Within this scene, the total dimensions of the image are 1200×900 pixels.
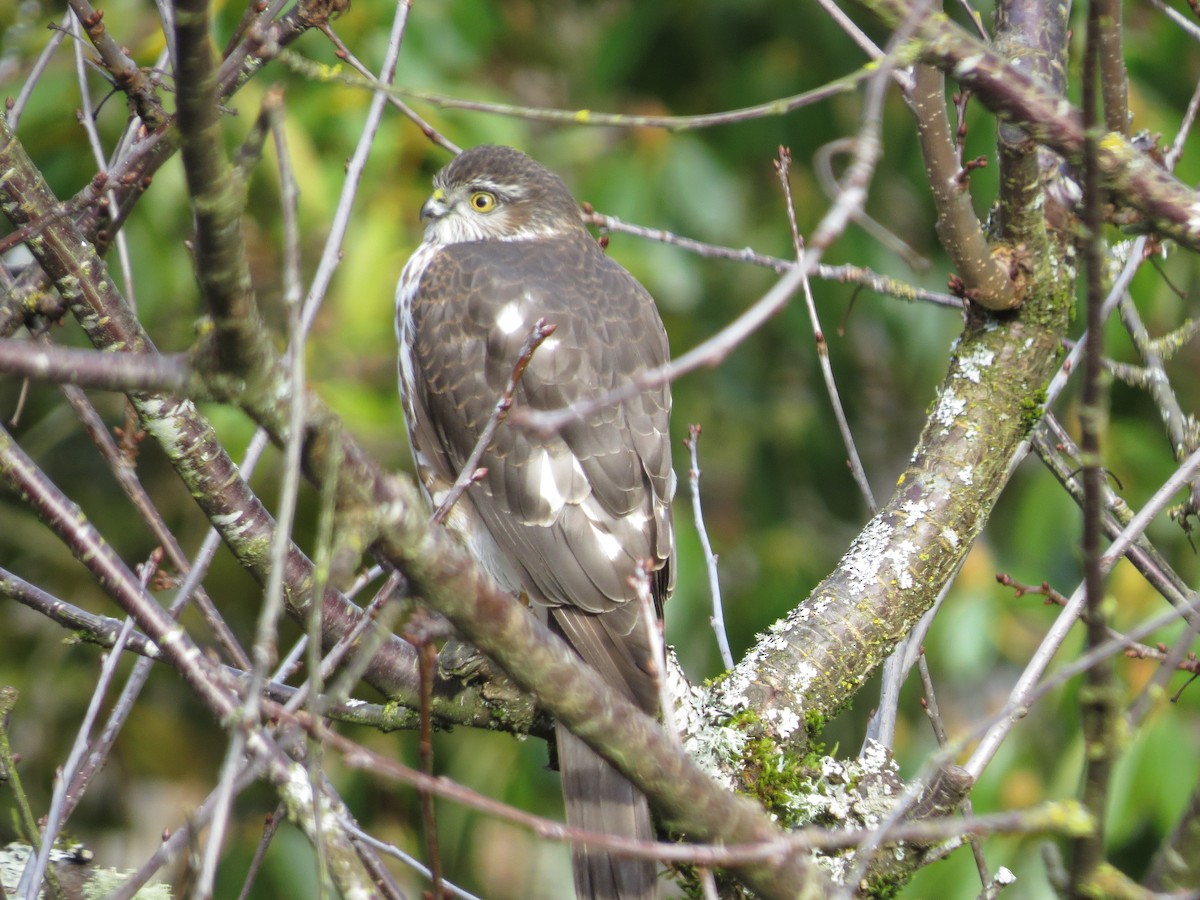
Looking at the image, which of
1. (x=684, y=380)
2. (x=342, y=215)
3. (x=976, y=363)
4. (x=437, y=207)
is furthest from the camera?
(x=684, y=380)

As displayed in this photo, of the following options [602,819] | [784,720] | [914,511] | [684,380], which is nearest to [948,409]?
[914,511]

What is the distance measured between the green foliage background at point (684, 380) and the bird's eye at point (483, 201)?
0.59 meters

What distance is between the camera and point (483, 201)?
14.3 ft

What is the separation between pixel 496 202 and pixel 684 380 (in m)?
2.24

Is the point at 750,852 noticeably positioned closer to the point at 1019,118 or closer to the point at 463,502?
the point at 1019,118

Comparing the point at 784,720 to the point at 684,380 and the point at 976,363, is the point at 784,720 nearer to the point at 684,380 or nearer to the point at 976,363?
the point at 976,363

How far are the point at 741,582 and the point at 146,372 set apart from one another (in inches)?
191

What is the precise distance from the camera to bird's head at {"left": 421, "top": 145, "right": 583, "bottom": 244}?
4.32 metres

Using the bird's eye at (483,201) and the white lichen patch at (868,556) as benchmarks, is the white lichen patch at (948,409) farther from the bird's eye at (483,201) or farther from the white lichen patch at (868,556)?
the bird's eye at (483,201)

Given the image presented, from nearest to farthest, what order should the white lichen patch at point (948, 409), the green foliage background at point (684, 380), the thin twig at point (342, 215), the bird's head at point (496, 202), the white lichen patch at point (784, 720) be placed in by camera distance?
the thin twig at point (342, 215) → the white lichen patch at point (784, 720) → the white lichen patch at point (948, 409) → the bird's head at point (496, 202) → the green foliage background at point (684, 380)

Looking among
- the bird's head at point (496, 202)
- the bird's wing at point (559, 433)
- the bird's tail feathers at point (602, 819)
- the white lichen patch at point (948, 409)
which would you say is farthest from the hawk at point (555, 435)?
the white lichen patch at point (948, 409)

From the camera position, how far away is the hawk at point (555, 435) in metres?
3.19

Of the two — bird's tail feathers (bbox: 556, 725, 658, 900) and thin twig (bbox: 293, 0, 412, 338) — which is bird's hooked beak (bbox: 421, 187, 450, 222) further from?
bird's tail feathers (bbox: 556, 725, 658, 900)

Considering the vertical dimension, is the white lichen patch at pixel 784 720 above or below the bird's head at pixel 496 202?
below
